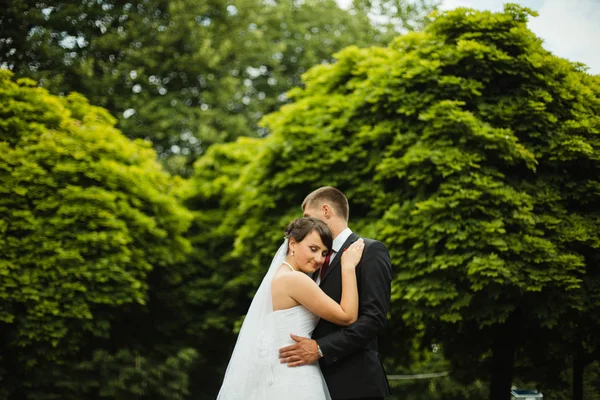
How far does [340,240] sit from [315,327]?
2.35 feet

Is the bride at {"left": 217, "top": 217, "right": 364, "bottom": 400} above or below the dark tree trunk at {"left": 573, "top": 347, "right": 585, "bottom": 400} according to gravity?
above

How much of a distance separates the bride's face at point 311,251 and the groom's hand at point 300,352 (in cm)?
52

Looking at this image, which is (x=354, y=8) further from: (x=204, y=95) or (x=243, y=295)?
(x=243, y=295)

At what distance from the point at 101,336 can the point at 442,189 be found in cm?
695

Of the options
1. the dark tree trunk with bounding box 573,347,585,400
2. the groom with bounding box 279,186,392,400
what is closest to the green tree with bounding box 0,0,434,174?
the dark tree trunk with bounding box 573,347,585,400

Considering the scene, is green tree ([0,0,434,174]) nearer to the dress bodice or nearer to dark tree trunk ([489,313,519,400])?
dark tree trunk ([489,313,519,400])

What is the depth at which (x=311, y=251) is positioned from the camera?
166 inches

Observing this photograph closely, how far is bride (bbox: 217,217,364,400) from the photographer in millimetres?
4043

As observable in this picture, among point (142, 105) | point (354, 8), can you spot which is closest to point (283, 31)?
point (354, 8)

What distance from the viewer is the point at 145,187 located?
12.6 m

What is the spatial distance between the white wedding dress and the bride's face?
12.5 inches

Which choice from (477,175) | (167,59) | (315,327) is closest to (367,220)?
(477,175)

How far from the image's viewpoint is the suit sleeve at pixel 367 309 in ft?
13.3

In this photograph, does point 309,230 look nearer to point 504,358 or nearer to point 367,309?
point 367,309
